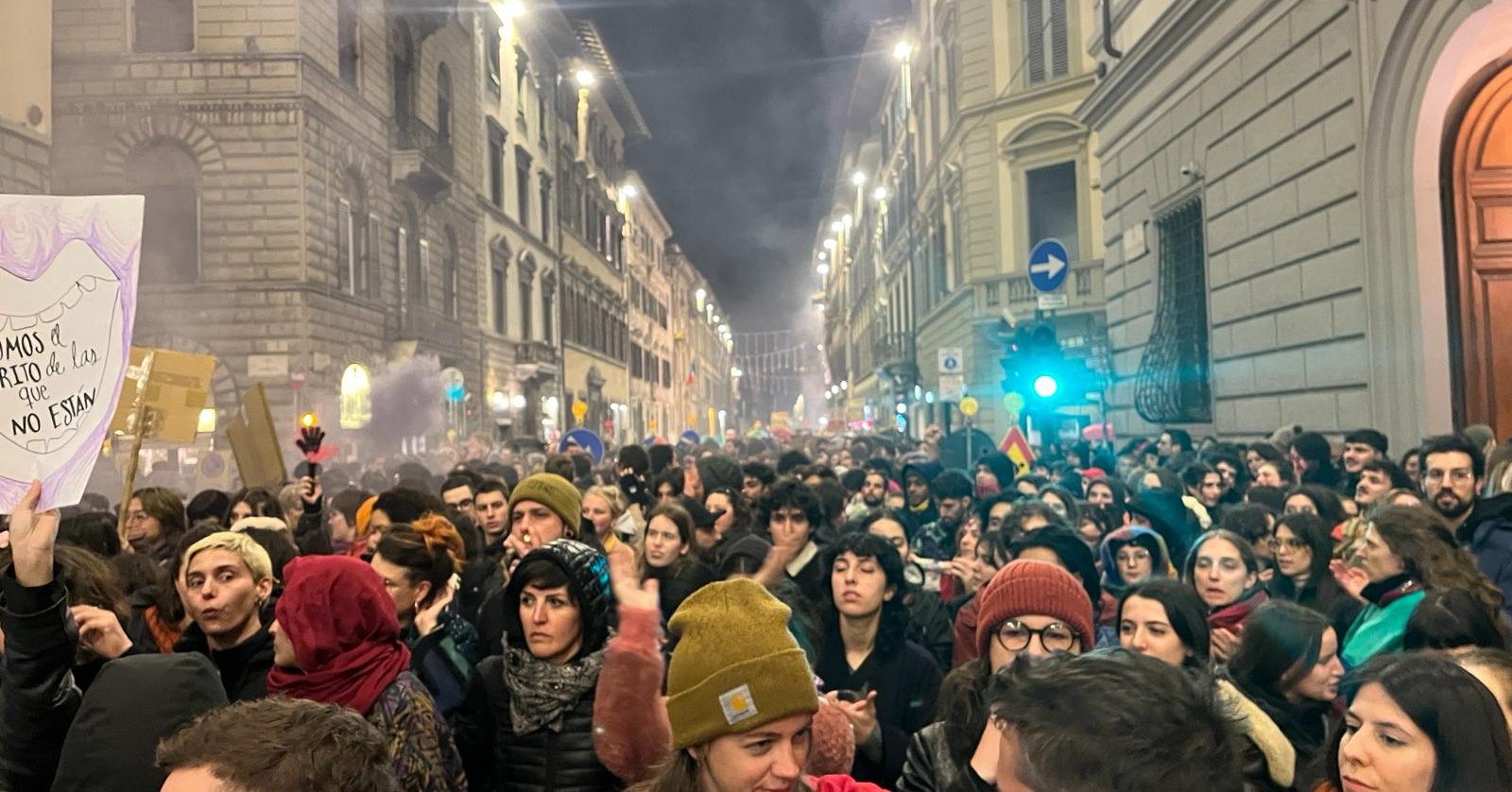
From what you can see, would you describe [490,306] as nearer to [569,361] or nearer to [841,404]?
[569,361]

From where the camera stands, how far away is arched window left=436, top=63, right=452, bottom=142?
→ 1302 inches

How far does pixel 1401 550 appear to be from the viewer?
4812mm

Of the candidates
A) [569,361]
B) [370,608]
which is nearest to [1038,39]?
[569,361]

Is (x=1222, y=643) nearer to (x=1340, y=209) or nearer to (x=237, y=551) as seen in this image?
(x=237, y=551)

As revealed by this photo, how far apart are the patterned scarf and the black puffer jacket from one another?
1.0 inches

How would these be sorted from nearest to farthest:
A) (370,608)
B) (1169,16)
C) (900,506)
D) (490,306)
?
(370,608), (900,506), (1169,16), (490,306)

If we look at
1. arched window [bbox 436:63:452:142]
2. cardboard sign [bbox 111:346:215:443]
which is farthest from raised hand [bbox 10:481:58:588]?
arched window [bbox 436:63:452:142]

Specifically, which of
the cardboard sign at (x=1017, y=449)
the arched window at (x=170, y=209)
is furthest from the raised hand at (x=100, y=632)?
the arched window at (x=170, y=209)

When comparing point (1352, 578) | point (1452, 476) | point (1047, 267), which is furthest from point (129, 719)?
point (1047, 267)

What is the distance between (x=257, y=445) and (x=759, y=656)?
6.76 m

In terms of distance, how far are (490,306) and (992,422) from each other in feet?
51.1

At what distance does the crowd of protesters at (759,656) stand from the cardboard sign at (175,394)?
734mm

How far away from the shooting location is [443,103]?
33688mm

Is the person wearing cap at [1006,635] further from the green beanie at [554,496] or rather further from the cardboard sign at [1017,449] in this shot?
the cardboard sign at [1017,449]
